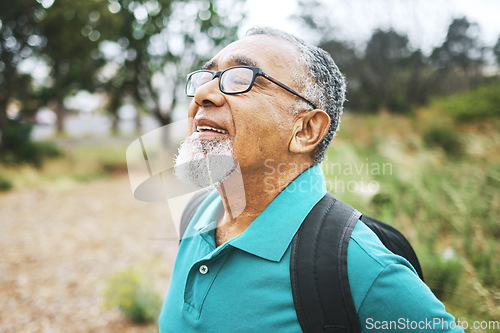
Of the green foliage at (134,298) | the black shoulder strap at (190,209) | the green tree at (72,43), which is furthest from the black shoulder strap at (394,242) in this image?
the green tree at (72,43)

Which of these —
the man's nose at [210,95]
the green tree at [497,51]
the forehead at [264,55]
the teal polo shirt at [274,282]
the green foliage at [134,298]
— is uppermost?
the green tree at [497,51]

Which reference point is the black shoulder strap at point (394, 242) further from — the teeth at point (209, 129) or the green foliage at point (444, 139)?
the green foliage at point (444, 139)

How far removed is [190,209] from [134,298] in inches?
105

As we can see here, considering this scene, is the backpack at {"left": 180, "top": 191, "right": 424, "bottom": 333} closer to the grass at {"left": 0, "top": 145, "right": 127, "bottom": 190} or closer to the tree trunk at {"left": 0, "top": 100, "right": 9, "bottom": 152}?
the grass at {"left": 0, "top": 145, "right": 127, "bottom": 190}

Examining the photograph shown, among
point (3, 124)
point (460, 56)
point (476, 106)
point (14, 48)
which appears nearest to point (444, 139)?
point (476, 106)

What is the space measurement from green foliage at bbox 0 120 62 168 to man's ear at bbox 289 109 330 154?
1340 centimetres

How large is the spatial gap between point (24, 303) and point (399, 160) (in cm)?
636

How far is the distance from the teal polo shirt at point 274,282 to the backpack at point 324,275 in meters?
0.03

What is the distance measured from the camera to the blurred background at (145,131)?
3836 millimetres

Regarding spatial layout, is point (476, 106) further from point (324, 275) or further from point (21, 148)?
point (21, 148)

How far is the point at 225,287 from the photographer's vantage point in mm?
1171

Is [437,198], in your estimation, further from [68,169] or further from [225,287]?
[68,169]

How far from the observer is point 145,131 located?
16.4 feet

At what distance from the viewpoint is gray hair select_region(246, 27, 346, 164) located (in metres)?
1.36
